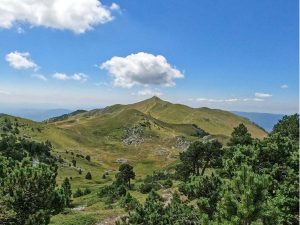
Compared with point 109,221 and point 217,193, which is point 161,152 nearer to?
point 109,221

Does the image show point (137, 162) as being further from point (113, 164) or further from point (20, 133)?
point (20, 133)

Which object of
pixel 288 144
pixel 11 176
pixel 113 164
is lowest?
pixel 113 164

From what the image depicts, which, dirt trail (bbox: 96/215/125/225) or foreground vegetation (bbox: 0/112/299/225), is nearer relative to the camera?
foreground vegetation (bbox: 0/112/299/225)

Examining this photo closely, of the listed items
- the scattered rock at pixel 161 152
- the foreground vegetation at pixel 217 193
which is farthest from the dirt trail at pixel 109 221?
the scattered rock at pixel 161 152

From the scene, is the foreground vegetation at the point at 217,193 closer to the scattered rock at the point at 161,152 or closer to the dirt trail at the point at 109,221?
the dirt trail at the point at 109,221

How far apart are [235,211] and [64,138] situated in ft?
564

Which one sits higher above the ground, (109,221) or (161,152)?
(161,152)

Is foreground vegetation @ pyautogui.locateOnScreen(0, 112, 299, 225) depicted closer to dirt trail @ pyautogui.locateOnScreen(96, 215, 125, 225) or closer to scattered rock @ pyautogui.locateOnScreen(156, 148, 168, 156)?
dirt trail @ pyautogui.locateOnScreen(96, 215, 125, 225)

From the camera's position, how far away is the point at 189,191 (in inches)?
1346

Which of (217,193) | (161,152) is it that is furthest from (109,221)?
(161,152)

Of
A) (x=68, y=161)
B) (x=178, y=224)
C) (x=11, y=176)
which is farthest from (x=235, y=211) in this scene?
(x=68, y=161)

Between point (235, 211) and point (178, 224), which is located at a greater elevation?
point (235, 211)

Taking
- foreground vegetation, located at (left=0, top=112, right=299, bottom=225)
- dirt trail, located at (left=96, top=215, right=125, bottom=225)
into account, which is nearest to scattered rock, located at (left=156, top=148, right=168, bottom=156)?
dirt trail, located at (left=96, top=215, right=125, bottom=225)

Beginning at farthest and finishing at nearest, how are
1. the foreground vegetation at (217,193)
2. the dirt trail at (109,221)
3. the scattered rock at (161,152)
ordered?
the scattered rock at (161,152), the dirt trail at (109,221), the foreground vegetation at (217,193)
